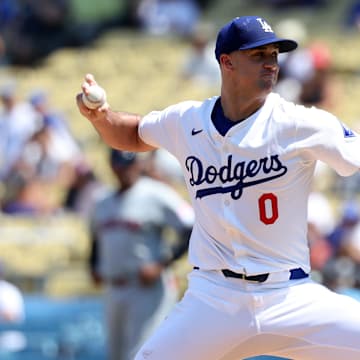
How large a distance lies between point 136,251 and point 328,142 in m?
3.35

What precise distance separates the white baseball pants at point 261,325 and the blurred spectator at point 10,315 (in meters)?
3.84

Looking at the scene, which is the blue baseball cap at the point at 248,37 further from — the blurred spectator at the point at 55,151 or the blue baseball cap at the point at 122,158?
the blurred spectator at the point at 55,151

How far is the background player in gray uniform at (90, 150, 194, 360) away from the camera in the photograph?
827 cm

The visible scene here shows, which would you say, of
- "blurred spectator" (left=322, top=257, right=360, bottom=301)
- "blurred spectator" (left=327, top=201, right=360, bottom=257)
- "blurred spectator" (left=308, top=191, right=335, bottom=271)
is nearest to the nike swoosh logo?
"blurred spectator" (left=322, top=257, right=360, bottom=301)

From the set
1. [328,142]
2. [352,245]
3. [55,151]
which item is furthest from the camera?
[55,151]

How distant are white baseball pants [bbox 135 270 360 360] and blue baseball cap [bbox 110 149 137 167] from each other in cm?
316

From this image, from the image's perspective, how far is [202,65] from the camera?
13.8 metres

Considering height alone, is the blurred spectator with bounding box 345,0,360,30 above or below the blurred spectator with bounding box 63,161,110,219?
above

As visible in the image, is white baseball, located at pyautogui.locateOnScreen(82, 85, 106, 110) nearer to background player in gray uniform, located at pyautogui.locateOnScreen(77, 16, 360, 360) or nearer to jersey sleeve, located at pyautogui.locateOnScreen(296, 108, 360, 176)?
background player in gray uniform, located at pyautogui.locateOnScreen(77, 16, 360, 360)

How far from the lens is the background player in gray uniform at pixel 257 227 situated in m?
5.14

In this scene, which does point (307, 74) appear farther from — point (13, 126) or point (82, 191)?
point (13, 126)

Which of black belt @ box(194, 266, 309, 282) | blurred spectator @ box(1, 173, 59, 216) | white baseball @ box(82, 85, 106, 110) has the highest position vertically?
white baseball @ box(82, 85, 106, 110)

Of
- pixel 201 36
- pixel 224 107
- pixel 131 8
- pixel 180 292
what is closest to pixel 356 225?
pixel 180 292

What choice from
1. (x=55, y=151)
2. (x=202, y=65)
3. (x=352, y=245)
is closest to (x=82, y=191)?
(x=55, y=151)
